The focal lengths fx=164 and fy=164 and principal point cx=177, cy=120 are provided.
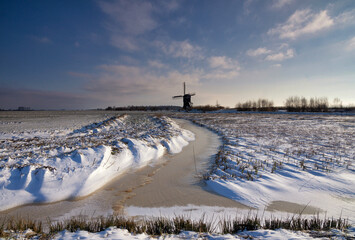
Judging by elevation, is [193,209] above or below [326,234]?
below

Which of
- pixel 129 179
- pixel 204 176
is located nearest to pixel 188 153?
pixel 204 176

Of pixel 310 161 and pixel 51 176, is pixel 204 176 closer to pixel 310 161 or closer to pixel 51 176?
pixel 51 176

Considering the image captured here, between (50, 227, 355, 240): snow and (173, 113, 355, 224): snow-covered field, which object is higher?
(50, 227, 355, 240): snow

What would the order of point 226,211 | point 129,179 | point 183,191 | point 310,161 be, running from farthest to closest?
Result: point 310,161 → point 129,179 → point 183,191 → point 226,211

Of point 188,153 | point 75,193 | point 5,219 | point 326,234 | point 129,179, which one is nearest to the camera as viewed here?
point 326,234

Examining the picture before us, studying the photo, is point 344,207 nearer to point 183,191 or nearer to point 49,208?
point 183,191

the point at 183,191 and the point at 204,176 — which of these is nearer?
the point at 183,191

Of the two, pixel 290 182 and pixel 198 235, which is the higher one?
pixel 198 235

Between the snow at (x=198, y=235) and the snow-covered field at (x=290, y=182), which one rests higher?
the snow at (x=198, y=235)

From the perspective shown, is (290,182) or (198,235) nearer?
(198,235)

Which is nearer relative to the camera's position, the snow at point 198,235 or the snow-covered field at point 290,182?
the snow at point 198,235

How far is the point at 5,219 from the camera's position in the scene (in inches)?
125

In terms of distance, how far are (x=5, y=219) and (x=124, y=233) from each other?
2.61 m

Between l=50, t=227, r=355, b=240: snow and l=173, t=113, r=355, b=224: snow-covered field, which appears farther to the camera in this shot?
l=173, t=113, r=355, b=224: snow-covered field
